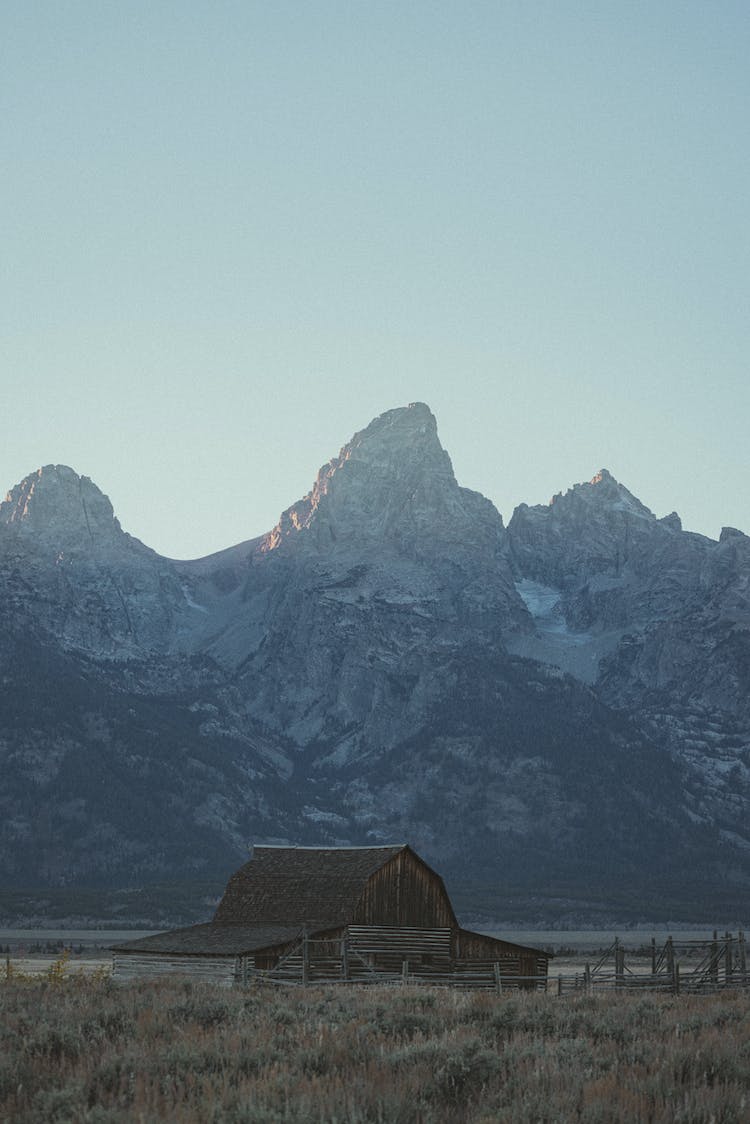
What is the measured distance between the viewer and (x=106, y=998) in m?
22.8

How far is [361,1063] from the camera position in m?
15.0

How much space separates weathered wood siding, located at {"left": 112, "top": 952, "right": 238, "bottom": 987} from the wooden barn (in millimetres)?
45

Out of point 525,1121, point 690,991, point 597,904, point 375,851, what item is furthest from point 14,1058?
point 597,904

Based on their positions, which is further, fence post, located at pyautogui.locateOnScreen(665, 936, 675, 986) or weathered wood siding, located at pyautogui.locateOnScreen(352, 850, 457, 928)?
weathered wood siding, located at pyautogui.locateOnScreen(352, 850, 457, 928)

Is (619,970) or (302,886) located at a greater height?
(302,886)

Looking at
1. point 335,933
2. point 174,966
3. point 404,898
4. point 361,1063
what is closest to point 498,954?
point 404,898

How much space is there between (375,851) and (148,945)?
9777mm

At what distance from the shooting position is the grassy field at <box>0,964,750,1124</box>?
12.3m

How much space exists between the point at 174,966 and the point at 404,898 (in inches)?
389

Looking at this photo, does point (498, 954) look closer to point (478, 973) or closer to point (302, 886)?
point (302, 886)

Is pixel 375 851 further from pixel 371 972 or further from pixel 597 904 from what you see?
pixel 597 904

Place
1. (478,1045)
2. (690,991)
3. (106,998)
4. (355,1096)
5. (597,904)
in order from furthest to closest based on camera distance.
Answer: (597,904), (690,991), (106,998), (478,1045), (355,1096)

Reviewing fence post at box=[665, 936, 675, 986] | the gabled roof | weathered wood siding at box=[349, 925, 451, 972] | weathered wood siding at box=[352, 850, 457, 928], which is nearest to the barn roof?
the gabled roof

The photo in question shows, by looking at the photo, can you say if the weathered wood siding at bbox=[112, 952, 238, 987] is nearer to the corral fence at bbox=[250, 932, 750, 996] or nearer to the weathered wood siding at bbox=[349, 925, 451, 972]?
the corral fence at bbox=[250, 932, 750, 996]
